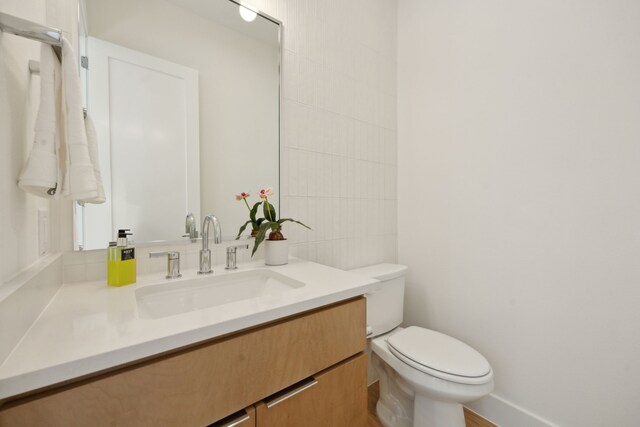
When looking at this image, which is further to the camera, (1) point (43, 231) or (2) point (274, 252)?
(2) point (274, 252)

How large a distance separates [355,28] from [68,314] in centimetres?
173

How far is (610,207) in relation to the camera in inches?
39.0

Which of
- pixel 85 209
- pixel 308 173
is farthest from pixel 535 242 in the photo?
pixel 85 209

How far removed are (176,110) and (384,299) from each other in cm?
125

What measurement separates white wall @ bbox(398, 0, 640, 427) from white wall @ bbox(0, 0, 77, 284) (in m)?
1.61

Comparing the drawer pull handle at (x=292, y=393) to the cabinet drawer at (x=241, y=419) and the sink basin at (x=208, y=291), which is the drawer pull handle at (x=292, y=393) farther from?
the sink basin at (x=208, y=291)

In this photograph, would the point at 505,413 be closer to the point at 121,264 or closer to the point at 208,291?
the point at 208,291

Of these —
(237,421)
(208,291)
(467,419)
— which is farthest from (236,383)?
(467,419)

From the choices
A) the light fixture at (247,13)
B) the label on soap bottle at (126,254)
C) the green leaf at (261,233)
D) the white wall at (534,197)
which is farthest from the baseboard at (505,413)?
the light fixture at (247,13)

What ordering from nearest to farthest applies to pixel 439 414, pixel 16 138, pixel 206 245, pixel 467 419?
pixel 16 138 → pixel 206 245 → pixel 439 414 → pixel 467 419

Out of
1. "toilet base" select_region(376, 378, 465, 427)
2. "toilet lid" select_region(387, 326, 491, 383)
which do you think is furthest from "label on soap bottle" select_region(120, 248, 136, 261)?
"toilet base" select_region(376, 378, 465, 427)

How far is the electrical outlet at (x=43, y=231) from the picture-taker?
63 cm

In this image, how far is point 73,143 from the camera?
55cm

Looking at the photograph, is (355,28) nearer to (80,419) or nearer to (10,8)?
(10,8)
